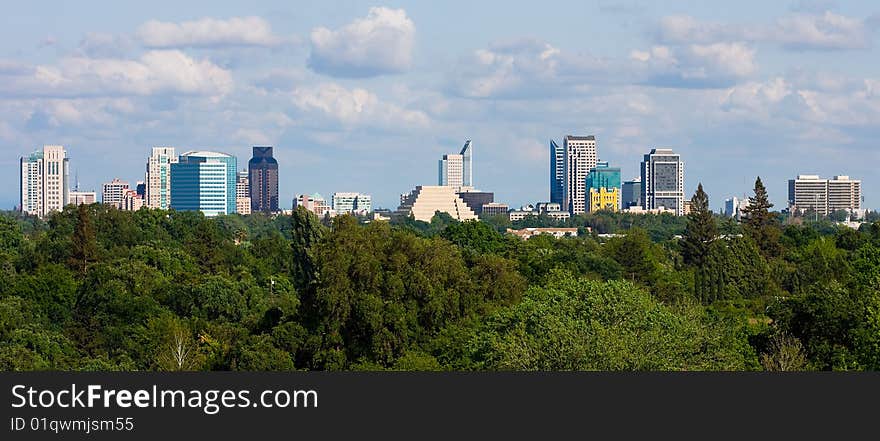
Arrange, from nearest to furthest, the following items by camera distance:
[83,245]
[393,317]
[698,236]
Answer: [393,317] → [83,245] → [698,236]

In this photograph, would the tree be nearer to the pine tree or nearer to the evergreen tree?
the pine tree

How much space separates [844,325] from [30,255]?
56445 millimetres

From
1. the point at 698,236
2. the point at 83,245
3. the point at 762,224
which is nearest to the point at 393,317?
the point at 83,245

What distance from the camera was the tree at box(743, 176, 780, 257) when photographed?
10931 centimetres

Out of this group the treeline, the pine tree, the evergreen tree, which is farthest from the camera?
the pine tree

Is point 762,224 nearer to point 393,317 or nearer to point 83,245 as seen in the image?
point 83,245

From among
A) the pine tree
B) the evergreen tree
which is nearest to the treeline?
the evergreen tree

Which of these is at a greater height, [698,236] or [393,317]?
[698,236]

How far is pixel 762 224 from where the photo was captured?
11544 cm

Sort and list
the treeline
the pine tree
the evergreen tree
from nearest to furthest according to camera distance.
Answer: the treeline < the evergreen tree < the pine tree

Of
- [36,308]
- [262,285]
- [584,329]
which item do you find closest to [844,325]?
[584,329]

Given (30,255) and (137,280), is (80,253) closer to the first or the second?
(30,255)

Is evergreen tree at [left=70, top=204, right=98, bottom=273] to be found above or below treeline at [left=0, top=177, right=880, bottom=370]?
above

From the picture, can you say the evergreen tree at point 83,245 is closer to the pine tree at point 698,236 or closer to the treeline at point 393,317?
the treeline at point 393,317
